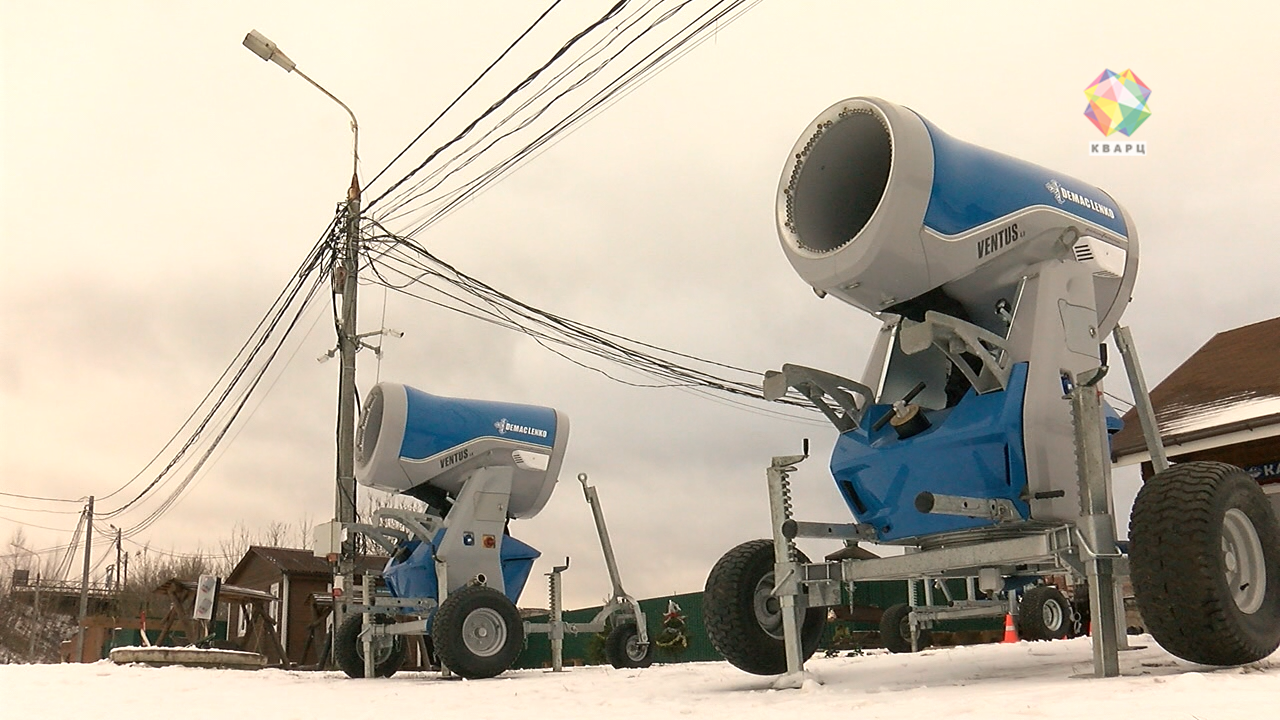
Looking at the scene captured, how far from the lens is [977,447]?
5.82 m

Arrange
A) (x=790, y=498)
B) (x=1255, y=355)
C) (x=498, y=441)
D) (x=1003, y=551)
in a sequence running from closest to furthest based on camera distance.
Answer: (x=1003, y=551)
(x=790, y=498)
(x=498, y=441)
(x=1255, y=355)

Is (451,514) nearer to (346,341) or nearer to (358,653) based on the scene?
(358,653)

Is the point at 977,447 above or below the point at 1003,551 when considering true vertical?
above

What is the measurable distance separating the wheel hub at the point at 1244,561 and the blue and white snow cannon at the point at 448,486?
7370 millimetres

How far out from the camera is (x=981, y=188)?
607 cm

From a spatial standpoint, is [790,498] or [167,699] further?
[167,699]

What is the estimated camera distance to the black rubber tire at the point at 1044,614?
11453 millimetres

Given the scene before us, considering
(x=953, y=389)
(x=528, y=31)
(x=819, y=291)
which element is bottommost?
(x=953, y=389)

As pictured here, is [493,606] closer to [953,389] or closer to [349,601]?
[349,601]

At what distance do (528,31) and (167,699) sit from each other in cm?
706

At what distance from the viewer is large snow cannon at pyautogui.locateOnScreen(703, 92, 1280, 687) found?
5090mm

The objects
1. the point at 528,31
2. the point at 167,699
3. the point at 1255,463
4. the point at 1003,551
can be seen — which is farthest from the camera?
the point at 1255,463

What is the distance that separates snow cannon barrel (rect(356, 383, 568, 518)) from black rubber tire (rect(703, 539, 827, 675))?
18.7ft

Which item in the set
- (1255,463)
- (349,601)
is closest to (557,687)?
(349,601)
